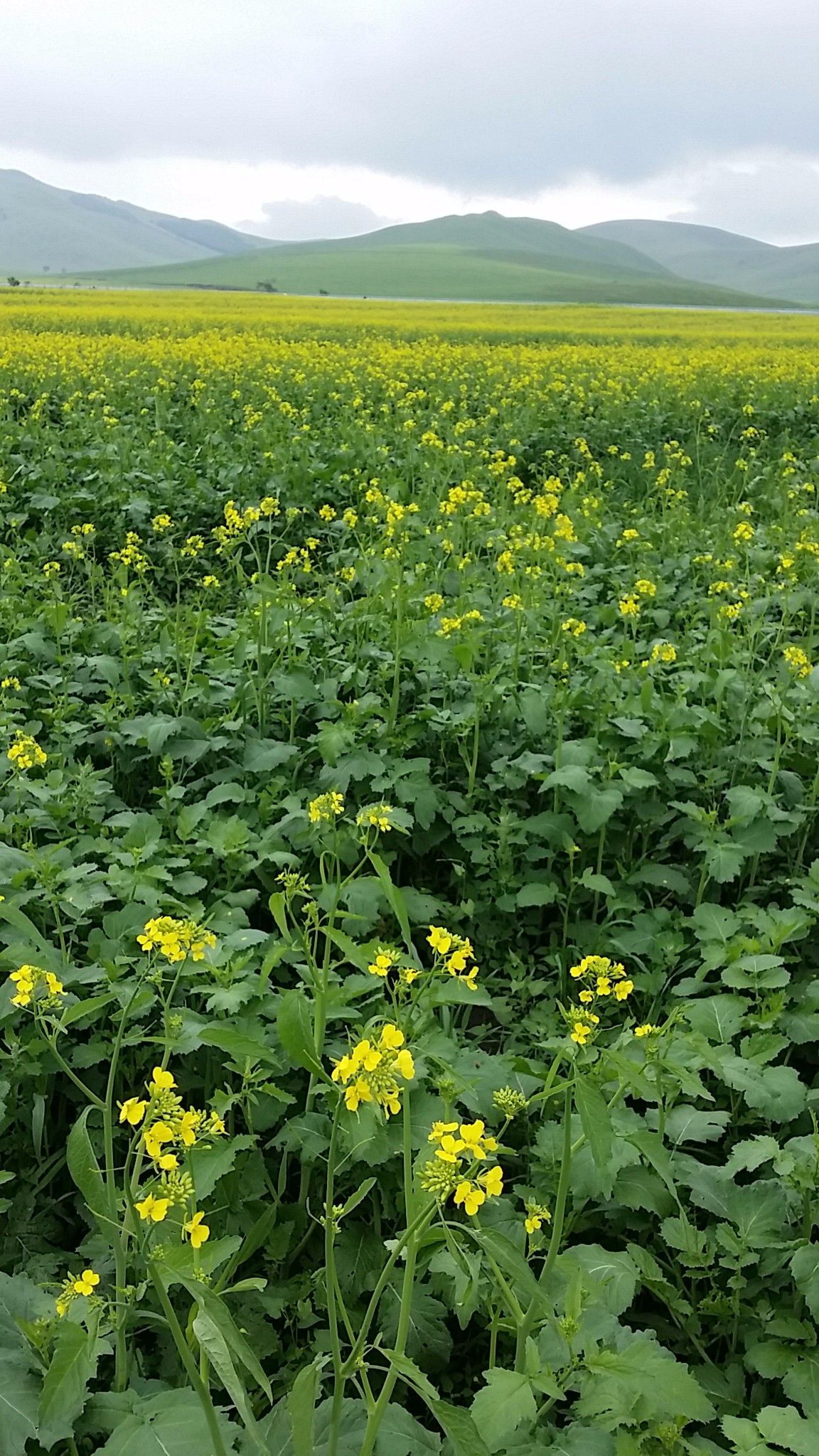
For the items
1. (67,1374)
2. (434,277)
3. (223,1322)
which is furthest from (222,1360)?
(434,277)

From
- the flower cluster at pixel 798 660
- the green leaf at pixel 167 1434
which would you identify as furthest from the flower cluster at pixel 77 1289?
the flower cluster at pixel 798 660

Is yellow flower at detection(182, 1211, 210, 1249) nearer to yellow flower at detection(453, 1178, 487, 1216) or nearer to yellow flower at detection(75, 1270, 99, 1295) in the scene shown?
yellow flower at detection(75, 1270, 99, 1295)

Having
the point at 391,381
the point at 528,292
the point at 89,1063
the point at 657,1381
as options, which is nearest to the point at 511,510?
the point at 391,381

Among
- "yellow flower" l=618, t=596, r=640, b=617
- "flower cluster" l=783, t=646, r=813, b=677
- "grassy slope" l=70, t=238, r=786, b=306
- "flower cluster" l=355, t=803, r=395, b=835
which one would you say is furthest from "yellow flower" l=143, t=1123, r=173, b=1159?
"grassy slope" l=70, t=238, r=786, b=306

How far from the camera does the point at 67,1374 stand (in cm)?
149

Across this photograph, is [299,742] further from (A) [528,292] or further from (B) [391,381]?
(A) [528,292]

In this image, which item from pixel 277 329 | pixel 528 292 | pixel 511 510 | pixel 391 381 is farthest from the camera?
pixel 528 292

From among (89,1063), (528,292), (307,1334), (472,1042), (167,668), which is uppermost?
(528,292)

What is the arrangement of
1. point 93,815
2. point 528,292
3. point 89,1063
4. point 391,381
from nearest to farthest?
point 89,1063
point 93,815
point 391,381
point 528,292

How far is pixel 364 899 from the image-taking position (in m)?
2.99

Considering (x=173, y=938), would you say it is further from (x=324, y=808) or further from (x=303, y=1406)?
(x=324, y=808)

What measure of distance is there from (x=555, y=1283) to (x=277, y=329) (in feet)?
74.9

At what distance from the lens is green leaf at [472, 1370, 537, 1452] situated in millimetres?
1467

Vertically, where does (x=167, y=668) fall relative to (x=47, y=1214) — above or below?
above
